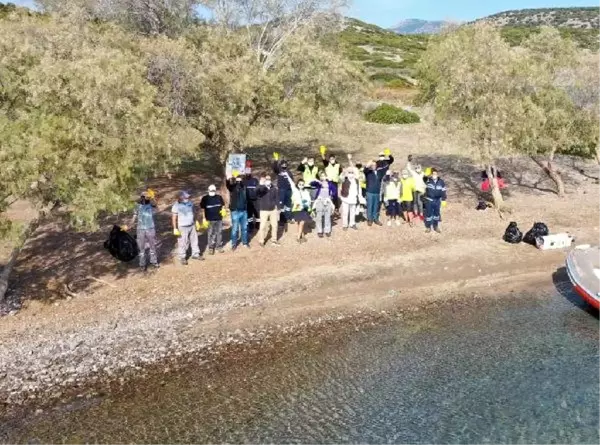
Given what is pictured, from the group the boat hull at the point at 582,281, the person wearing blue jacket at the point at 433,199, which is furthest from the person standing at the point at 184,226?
the boat hull at the point at 582,281

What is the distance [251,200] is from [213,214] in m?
1.81

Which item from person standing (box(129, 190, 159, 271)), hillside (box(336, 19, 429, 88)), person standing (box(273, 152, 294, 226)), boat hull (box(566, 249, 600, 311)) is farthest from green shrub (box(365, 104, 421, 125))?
person standing (box(129, 190, 159, 271))

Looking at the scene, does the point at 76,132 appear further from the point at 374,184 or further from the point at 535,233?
the point at 535,233

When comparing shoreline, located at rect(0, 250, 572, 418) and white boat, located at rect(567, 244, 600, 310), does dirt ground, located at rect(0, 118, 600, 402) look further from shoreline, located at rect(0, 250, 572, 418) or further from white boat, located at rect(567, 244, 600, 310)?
white boat, located at rect(567, 244, 600, 310)

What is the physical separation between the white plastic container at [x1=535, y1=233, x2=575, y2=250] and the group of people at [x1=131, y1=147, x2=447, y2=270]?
116 inches

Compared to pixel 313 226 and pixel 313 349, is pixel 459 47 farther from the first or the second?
pixel 313 349

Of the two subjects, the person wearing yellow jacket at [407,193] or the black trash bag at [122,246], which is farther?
the person wearing yellow jacket at [407,193]

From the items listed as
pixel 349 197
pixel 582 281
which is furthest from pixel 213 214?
pixel 582 281

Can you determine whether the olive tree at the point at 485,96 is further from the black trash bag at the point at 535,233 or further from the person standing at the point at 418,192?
the black trash bag at the point at 535,233

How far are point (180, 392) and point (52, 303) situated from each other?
4716 millimetres

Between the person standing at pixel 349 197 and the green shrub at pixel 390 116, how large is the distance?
A: 22.2 metres

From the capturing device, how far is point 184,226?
1590 cm

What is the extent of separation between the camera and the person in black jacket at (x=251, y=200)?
17297 millimetres

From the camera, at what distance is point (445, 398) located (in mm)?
10859
